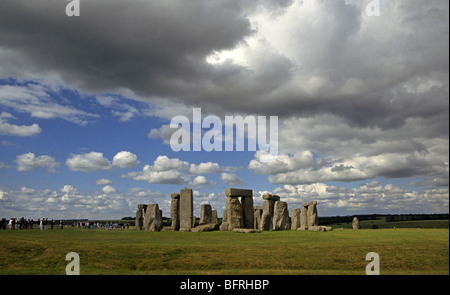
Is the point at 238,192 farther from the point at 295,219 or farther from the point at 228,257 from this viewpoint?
the point at 228,257

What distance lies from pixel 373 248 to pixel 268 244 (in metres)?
5.17

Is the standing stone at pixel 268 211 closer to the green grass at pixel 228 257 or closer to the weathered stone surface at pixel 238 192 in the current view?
the weathered stone surface at pixel 238 192

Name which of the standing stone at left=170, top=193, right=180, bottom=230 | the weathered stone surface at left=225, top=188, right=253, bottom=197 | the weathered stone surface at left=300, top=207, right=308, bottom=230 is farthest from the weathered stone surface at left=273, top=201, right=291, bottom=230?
the standing stone at left=170, top=193, right=180, bottom=230

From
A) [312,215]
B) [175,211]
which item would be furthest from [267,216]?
[175,211]

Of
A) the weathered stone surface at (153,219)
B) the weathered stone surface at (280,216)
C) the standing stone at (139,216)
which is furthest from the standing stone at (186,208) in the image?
the standing stone at (139,216)

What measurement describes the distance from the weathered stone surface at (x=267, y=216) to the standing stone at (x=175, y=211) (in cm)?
744

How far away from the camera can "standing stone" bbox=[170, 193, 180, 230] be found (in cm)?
3175

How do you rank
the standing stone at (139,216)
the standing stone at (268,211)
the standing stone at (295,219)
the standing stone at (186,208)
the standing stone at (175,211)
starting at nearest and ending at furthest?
the standing stone at (186,208) < the standing stone at (268,211) < the standing stone at (175,211) < the standing stone at (295,219) < the standing stone at (139,216)

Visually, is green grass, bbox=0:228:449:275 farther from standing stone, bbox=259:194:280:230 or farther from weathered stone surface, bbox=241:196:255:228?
standing stone, bbox=259:194:280:230

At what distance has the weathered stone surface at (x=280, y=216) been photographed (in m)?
31.1

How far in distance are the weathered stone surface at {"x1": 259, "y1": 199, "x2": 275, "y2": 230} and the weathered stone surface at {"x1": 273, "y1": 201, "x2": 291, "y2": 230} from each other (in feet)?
1.86
